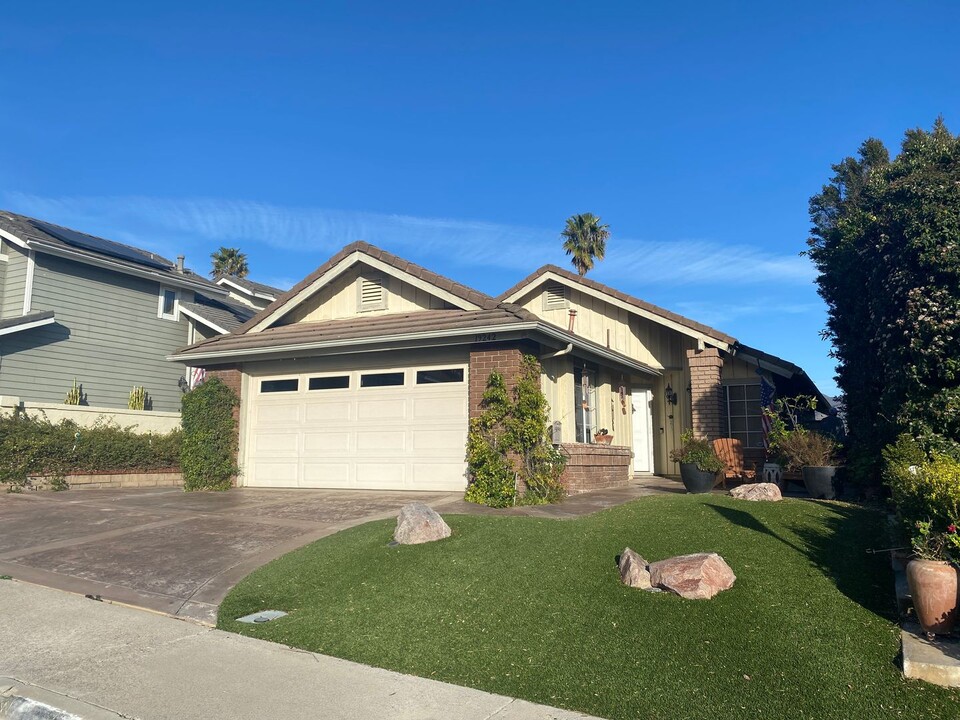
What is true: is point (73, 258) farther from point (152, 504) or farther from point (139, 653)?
point (139, 653)

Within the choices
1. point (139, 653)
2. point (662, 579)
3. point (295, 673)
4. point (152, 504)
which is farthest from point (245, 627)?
point (152, 504)

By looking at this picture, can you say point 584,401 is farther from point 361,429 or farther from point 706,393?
point 361,429

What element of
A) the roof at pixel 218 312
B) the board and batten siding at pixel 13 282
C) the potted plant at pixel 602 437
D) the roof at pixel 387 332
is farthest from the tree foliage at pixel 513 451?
the board and batten siding at pixel 13 282

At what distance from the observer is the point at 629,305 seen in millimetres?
16500

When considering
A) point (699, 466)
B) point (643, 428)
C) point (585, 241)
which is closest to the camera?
point (699, 466)

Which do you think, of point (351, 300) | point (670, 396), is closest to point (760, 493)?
point (670, 396)

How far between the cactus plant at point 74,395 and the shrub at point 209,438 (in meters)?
5.87

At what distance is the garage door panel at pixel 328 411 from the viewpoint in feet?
45.8

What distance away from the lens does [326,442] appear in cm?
1414

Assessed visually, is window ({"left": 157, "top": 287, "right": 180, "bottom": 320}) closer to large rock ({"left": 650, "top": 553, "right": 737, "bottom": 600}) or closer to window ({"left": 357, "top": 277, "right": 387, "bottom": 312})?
window ({"left": 357, "top": 277, "right": 387, "bottom": 312})

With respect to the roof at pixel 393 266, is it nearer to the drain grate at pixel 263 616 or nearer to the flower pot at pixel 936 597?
the drain grate at pixel 263 616

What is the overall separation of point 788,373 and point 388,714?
519 inches

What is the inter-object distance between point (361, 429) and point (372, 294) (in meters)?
2.98

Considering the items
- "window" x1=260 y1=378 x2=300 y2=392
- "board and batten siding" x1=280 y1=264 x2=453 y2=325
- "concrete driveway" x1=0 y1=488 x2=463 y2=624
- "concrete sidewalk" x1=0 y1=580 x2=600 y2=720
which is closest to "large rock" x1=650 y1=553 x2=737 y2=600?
"concrete sidewalk" x1=0 y1=580 x2=600 y2=720
